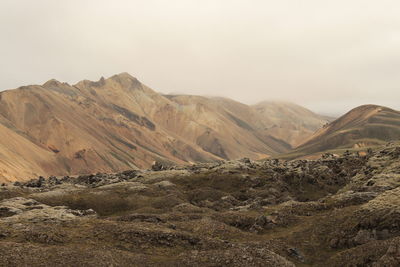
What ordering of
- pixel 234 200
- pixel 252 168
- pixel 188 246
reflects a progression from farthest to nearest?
pixel 252 168
pixel 234 200
pixel 188 246

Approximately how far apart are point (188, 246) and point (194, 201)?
50470mm

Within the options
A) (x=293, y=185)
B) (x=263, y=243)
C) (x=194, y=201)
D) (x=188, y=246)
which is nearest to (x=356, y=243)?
(x=263, y=243)

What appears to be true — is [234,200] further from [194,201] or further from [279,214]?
[279,214]

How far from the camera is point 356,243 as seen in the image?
38.7 metres

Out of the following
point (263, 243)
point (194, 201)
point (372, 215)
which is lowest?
point (194, 201)

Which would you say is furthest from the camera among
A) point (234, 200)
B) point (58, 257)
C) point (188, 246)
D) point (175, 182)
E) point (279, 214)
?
point (175, 182)

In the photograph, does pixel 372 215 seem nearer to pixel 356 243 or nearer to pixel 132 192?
pixel 356 243

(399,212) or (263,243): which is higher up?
(399,212)

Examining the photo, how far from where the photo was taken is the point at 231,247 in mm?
37781

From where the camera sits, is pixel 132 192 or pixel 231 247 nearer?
pixel 231 247

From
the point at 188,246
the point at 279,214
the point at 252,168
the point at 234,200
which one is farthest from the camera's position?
the point at 252,168

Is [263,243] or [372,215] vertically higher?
[372,215]

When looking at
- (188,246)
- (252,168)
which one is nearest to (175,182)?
(252,168)

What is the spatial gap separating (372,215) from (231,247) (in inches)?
645
